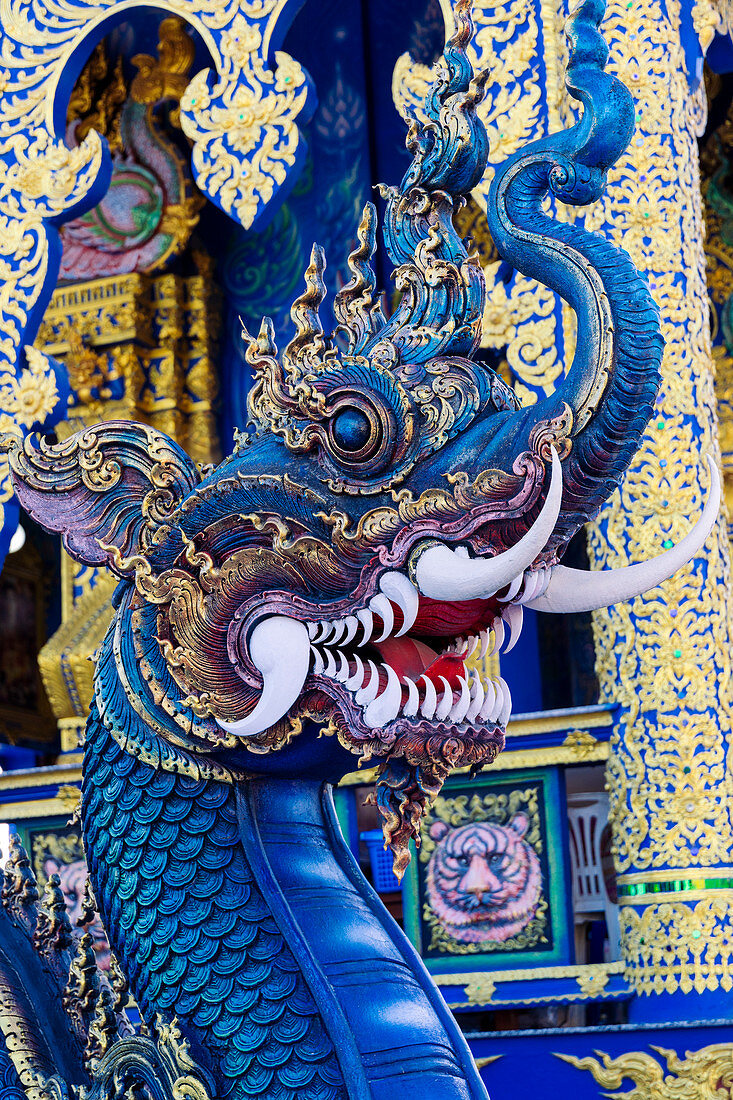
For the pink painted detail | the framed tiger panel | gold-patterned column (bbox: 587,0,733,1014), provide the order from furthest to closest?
the pink painted detail
the framed tiger panel
gold-patterned column (bbox: 587,0,733,1014)

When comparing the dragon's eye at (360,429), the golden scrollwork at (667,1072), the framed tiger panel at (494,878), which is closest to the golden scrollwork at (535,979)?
the framed tiger panel at (494,878)

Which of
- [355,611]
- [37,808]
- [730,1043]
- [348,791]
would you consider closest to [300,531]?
[355,611]

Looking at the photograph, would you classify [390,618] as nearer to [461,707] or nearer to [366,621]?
[366,621]

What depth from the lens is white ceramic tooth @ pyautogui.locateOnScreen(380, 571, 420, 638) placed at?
140 centimetres

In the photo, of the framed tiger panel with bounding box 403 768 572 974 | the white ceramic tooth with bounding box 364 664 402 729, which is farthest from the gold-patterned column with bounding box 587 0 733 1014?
the white ceramic tooth with bounding box 364 664 402 729

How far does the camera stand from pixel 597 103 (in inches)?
55.0

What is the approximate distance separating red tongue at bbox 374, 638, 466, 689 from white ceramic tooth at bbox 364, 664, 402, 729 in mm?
38

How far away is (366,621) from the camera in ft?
4.68

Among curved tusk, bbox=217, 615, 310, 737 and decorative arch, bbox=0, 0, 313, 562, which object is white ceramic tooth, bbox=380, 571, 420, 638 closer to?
curved tusk, bbox=217, 615, 310, 737

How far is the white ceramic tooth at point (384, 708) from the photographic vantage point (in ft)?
4.62

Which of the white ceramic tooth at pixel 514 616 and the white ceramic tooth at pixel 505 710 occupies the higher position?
the white ceramic tooth at pixel 514 616

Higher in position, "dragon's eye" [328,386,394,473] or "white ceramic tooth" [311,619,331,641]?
"dragon's eye" [328,386,394,473]

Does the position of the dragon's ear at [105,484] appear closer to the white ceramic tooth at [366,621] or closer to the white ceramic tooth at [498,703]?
the white ceramic tooth at [366,621]

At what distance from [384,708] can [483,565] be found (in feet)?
0.59
